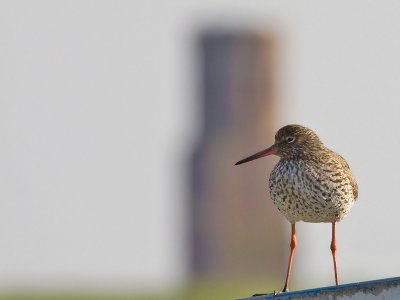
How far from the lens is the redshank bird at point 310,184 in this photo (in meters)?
15.6

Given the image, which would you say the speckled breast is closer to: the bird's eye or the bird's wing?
the bird's wing

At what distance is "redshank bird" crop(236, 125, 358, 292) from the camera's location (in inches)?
615

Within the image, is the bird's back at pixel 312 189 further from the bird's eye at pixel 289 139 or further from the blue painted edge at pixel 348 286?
the blue painted edge at pixel 348 286

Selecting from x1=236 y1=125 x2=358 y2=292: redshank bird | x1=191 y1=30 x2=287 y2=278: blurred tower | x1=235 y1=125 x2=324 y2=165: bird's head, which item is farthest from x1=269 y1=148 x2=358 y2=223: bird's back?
x1=191 y1=30 x2=287 y2=278: blurred tower

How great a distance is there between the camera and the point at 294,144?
16.5m

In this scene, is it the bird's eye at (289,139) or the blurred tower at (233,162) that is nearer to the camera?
the bird's eye at (289,139)

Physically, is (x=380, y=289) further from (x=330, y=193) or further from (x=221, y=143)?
(x=221, y=143)

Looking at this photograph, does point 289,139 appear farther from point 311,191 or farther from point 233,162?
point 233,162

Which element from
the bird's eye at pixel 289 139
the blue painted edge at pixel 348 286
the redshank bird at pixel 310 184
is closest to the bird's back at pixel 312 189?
the redshank bird at pixel 310 184

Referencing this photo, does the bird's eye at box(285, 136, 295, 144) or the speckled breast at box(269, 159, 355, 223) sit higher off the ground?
the bird's eye at box(285, 136, 295, 144)

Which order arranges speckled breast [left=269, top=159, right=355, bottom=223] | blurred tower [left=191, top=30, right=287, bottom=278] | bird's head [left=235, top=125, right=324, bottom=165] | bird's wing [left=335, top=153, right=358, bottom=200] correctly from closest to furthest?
speckled breast [left=269, top=159, right=355, bottom=223] < bird's wing [left=335, top=153, right=358, bottom=200] < bird's head [left=235, top=125, right=324, bottom=165] < blurred tower [left=191, top=30, right=287, bottom=278]

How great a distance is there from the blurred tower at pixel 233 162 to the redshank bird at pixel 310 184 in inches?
3055

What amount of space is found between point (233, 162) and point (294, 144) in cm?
8228

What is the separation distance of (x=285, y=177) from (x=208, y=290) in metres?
41.0
